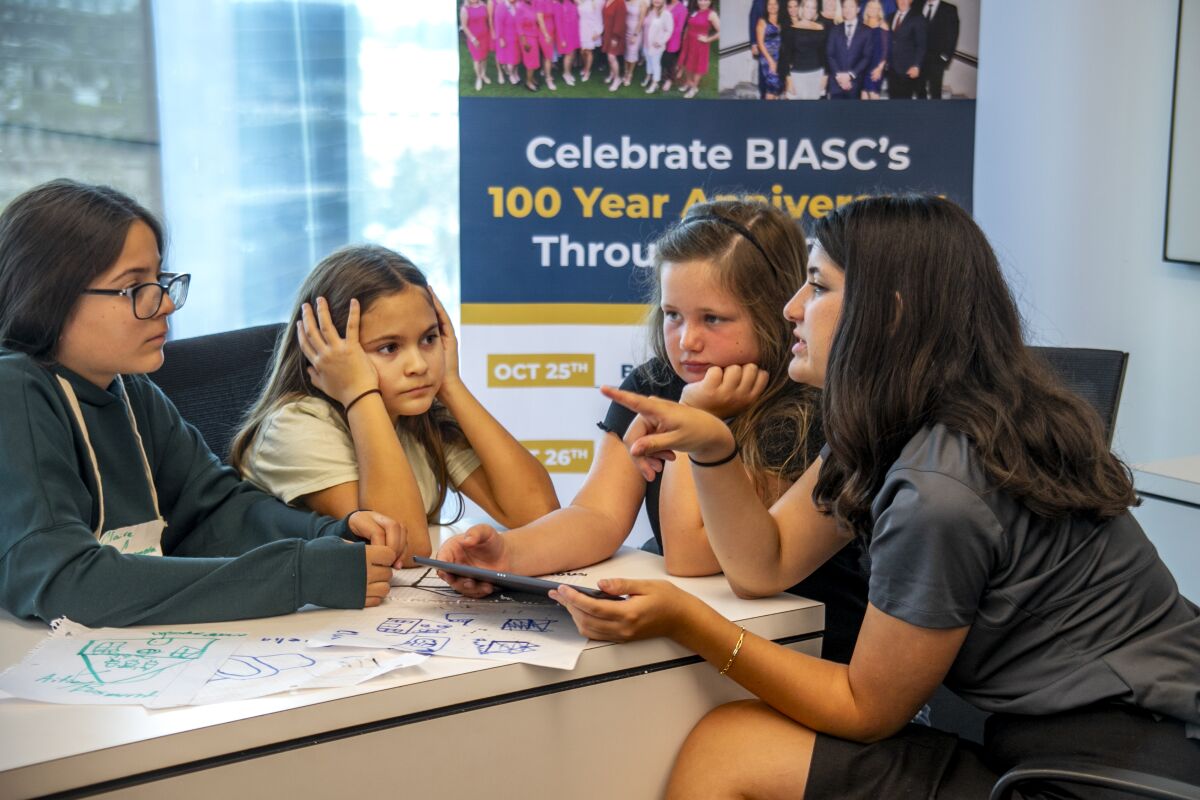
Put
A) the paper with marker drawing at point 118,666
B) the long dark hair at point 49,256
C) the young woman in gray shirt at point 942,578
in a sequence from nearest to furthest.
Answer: the paper with marker drawing at point 118,666 < the young woman in gray shirt at point 942,578 < the long dark hair at point 49,256

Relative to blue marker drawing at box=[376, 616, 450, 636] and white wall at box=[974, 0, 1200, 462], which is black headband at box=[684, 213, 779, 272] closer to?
blue marker drawing at box=[376, 616, 450, 636]

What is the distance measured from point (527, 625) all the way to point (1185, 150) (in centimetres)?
261

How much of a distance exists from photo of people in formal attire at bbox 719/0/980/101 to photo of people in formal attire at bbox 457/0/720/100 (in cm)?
3

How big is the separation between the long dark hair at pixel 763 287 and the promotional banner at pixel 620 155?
4.70 ft

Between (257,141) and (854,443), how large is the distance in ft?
9.11

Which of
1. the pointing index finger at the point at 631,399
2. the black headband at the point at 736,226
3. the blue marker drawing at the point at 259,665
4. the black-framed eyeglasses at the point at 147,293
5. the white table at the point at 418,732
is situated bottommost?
the white table at the point at 418,732

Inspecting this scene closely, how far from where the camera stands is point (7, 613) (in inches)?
62.0

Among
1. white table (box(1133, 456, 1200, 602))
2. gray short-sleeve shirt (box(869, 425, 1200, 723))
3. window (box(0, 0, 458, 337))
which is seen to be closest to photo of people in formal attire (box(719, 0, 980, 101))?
window (box(0, 0, 458, 337))

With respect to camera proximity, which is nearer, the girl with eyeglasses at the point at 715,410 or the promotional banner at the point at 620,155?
the girl with eyeglasses at the point at 715,410

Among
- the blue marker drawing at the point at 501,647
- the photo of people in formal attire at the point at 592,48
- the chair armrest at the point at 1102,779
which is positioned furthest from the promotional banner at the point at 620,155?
the chair armrest at the point at 1102,779

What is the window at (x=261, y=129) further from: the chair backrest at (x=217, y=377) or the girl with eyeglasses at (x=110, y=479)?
the girl with eyeglasses at (x=110, y=479)

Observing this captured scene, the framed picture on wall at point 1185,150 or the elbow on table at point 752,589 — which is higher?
the framed picture on wall at point 1185,150

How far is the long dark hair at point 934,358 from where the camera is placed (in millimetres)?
1465

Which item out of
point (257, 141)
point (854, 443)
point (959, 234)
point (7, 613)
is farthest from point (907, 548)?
point (257, 141)
